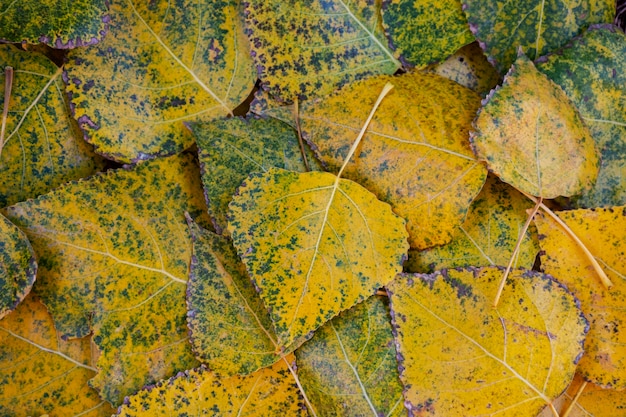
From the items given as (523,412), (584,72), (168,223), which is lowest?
(523,412)

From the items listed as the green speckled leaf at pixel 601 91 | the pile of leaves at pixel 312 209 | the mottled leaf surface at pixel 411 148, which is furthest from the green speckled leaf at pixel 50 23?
the green speckled leaf at pixel 601 91

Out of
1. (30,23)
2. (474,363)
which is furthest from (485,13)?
(30,23)

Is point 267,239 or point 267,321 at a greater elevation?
point 267,239

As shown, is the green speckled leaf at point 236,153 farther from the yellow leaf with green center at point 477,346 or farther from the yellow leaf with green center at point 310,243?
the yellow leaf with green center at point 477,346

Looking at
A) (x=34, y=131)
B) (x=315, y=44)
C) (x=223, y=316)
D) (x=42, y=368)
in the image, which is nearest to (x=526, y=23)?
(x=315, y=44)

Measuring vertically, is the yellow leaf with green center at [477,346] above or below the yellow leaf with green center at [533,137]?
below

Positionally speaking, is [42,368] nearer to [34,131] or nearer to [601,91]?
[34,131]

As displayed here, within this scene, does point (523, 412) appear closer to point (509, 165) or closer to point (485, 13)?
point (509, 165)
